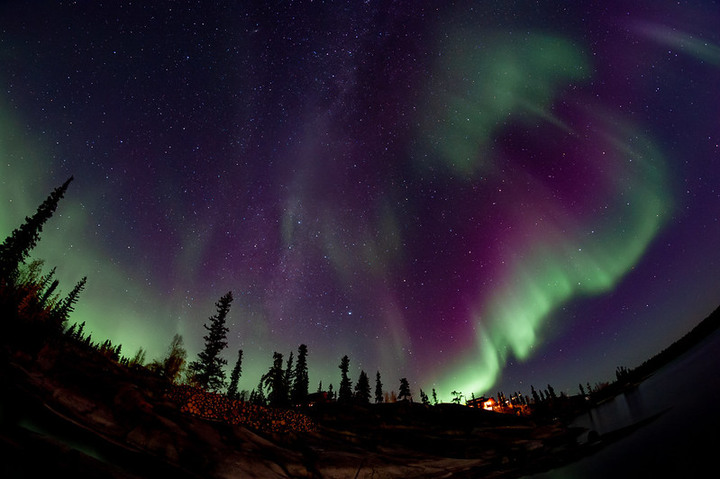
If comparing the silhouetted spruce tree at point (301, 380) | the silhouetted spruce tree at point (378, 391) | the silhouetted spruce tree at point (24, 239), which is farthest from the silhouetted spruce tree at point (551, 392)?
the silhouetted spruce tree at point (24, 239)

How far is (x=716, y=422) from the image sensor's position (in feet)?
59.1

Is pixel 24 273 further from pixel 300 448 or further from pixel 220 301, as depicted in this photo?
pixel 300 448

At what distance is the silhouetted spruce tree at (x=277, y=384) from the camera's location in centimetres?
6041

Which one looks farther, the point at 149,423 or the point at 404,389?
the point at 404,389

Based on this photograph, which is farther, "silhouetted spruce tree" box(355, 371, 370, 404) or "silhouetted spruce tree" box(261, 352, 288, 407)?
"silhouetted spruce tree" box(355, 371, 370, 404)

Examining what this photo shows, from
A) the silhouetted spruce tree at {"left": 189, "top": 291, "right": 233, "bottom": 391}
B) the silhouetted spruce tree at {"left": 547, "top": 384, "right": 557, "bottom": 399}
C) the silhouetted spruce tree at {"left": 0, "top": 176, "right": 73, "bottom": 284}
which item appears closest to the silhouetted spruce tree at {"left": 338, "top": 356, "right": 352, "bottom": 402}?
the silhouetted spruce tree at {"left": 189, "top": 291, "right": 233, "bottom": 391}

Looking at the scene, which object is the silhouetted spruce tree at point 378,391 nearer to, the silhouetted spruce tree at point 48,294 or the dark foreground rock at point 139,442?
the dark foreground rock at point 139,442

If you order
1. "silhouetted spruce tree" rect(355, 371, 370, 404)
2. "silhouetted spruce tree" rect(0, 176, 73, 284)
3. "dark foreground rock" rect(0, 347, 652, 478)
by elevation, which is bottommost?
"dark foreground rock" rect(0, 347, 652, 478)

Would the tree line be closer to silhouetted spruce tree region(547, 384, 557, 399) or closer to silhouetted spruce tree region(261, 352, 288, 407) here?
silhouetted spruce tree region(261, 352, 288, 407)

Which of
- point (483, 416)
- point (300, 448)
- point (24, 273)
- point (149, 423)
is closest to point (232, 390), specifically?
point (24, 273)

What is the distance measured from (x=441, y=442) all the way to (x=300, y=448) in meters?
21.5

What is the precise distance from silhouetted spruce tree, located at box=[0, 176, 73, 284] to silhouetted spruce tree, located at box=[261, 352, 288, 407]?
154ft

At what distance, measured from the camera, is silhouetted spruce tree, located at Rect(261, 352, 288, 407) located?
6041 centimetres

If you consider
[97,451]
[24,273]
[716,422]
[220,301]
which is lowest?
[97,451]
